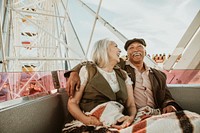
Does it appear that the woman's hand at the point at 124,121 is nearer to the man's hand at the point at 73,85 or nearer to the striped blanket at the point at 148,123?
the striped blanket at the point at 148,123

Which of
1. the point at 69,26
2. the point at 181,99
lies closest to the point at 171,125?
the point at 181,99

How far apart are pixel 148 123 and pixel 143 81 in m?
0.73

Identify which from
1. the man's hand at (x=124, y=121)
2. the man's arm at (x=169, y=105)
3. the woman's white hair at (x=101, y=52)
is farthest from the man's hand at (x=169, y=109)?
the woman's white hair at (x=101, y=52)

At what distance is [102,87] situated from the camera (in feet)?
4.58

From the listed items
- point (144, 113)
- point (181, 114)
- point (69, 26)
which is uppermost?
point (69, 26)

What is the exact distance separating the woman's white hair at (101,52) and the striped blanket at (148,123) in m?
0.32

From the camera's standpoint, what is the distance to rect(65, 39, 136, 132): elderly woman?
1.33 meters

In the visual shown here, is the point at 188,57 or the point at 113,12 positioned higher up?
the point at 113,12

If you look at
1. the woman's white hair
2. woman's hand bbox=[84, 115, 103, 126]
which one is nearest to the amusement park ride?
woman's hand bbox=[84, 115, 103, 126]

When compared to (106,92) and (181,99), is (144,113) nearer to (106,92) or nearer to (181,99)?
(106,92)

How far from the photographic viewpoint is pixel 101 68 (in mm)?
1535

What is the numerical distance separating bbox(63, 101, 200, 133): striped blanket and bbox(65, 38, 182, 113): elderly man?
1.45ft

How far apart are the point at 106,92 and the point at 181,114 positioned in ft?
1.58

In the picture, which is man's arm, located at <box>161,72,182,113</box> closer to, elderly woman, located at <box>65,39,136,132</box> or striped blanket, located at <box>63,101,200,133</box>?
elderly woman, located at <box>65,39,136,132</box>
